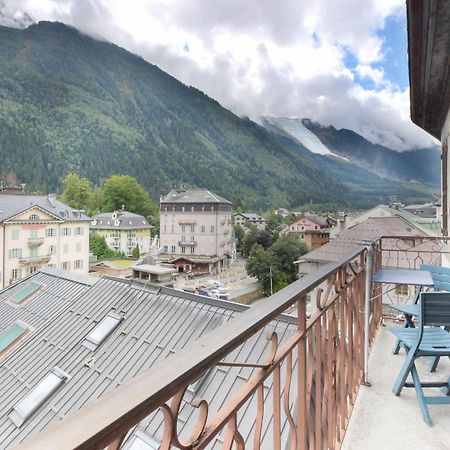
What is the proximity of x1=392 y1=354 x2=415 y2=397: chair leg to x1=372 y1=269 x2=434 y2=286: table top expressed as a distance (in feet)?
2.35

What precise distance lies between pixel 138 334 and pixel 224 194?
212 feet

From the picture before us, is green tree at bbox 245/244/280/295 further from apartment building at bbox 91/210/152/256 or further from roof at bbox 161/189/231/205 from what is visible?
apartment building at bbox 91/210/152/256

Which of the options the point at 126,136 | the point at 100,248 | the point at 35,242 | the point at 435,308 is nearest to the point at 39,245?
the point at 35,242

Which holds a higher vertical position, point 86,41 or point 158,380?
point 86,41

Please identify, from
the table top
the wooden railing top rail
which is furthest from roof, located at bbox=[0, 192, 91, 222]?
the wooden railing top rail

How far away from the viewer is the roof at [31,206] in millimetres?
17578

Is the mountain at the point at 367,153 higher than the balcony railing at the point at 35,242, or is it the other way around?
the mountain at the point at 367,153

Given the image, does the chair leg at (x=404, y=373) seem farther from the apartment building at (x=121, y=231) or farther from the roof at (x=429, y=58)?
the apartment building at (x=121, y=231)

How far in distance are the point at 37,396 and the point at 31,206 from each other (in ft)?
54.8

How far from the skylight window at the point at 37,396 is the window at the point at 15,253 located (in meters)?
16.3

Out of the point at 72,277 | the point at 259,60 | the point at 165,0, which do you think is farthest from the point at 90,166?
the point at 72,277

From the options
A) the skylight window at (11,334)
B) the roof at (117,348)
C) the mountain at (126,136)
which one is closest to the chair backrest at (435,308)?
the roof at (117,348)

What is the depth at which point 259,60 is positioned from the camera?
86.4 meters

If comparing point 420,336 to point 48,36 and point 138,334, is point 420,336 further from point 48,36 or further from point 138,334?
point 48,36
